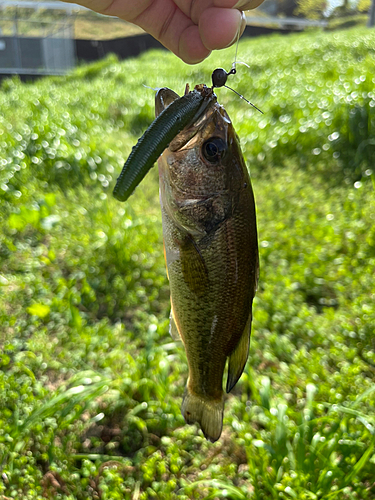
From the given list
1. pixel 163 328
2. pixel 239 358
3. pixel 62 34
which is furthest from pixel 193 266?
pixel 62 34

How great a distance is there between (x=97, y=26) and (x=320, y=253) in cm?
1949

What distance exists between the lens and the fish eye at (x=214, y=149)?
141 cm

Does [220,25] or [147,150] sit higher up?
[220,25]

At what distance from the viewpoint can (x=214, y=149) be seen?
1409mm

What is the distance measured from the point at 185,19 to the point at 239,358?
5.18ft

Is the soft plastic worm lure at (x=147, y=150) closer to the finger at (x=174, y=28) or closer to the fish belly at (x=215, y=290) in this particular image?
the fish belly at (x=215, y=290)

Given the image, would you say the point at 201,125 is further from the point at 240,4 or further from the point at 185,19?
the point at 185,19

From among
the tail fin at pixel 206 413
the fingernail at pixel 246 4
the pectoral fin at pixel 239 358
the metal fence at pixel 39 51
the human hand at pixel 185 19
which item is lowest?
the metal fence at pixel 39 51

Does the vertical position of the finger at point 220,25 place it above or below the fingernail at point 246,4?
below

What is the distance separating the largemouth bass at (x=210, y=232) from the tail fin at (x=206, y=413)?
0.21 metres

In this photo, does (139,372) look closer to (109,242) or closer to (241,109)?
(109,242)

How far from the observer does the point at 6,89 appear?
12.3m

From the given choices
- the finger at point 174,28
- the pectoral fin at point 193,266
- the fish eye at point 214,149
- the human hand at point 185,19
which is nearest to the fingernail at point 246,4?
the human hand at point 185,19

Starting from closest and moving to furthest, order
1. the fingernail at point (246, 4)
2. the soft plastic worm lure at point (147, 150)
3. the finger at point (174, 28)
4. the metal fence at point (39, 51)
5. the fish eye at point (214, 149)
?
the soft plastic worm lure at point (147, 150), the fish eye at point (214, 149), the fingernail at point (246, 4), the finger at point (174, 28), the metal fence at point (39, 51)
